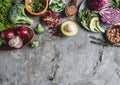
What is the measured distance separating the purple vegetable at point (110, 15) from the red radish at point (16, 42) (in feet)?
1.71

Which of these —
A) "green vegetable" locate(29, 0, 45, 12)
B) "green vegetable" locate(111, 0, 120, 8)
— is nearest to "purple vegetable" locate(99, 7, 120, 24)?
"green vegetable" locate(111, 0, 120, 8)

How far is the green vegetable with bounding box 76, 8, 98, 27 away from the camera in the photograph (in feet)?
9.52

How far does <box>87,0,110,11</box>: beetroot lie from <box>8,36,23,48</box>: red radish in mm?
482

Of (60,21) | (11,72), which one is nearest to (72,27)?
(60,21)

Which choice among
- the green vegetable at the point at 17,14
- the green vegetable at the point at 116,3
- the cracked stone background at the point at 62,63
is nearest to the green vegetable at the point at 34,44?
the cracked stone background at the point at 62,63

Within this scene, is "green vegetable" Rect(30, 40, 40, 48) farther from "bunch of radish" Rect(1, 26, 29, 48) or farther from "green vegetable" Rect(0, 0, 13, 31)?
"green vegetable" Rect(0, 0, 13, 31)

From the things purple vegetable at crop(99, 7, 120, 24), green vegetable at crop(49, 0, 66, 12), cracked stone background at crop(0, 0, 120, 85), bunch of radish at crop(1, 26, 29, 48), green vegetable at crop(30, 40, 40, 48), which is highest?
green vegetable at crop(49, 0, 66, 12)

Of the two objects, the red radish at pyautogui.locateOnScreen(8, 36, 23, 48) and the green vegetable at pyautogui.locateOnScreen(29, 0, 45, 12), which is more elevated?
the green vegetable at pyautogui.locateOnScreen(29, 0, 45, 12)

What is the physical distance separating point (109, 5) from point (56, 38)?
1.27 feet

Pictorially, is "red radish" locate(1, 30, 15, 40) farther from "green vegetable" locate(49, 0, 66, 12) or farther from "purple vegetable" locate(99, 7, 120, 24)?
"purple vegetable" locate(99, 7, 120, 24)

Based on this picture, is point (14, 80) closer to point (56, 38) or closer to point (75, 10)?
point (56, 38)

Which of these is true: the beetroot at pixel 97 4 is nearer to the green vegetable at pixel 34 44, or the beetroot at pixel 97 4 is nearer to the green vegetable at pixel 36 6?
the green vegetable at pixel 36 6

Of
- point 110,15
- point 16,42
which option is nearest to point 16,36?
point 16,42

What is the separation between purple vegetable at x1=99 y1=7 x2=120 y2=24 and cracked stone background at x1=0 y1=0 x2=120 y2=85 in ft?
Result: 0.37
